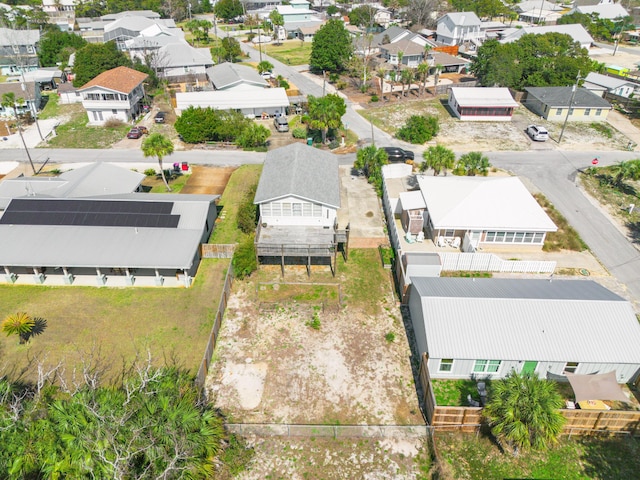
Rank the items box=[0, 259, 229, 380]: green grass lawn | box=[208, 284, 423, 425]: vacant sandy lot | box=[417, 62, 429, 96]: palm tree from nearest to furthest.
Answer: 1. box=[208, 284, 423, 425]: vacant sandy lot
2. box=[0, 259, 229, 380]: green grass lawn
3. box=[417, 62, 429, 96]: palm tree

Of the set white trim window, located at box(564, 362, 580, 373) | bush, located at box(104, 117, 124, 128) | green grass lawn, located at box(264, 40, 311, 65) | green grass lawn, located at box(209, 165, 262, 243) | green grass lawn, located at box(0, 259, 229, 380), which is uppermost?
white trim window, located at box(564, 362, 580, 373)

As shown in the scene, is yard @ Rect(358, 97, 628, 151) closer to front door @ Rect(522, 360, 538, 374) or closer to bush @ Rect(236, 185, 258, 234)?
bush @ Rect(236, 185, 258, 234)

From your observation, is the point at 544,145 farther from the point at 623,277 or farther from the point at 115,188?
the point at 115,188

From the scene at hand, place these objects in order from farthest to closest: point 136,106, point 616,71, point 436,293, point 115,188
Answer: point 616,71 < point 136,106 < point 115,188 < point 436,293

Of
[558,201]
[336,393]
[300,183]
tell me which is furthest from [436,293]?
[558,201]

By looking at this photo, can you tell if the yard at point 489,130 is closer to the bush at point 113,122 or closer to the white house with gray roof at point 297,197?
the white house with gray roof at point 297,197

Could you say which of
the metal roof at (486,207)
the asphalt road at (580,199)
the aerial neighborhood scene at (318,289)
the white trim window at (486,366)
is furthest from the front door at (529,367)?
the metal roof at (486,207)

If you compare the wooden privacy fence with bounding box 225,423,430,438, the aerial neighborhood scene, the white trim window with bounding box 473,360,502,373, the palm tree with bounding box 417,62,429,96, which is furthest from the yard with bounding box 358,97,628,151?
the wooden privacy fence with bounding box 225,423,430,438
